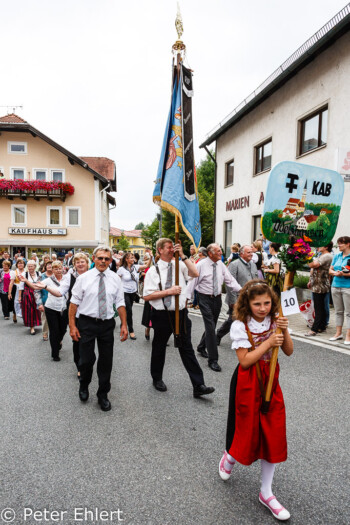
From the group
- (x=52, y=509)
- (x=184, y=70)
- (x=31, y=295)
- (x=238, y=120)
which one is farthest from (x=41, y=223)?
(x=52, y=509)

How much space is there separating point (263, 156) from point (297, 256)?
12528 mm

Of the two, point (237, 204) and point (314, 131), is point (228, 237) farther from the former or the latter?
point (314, 131)

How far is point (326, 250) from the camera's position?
700 cm

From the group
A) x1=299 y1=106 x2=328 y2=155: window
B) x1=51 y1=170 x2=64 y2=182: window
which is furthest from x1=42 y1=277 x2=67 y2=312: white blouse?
x1=51 y1=170 x2=64 y2=182: window

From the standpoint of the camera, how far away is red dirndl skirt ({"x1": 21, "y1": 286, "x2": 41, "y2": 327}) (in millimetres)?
7887

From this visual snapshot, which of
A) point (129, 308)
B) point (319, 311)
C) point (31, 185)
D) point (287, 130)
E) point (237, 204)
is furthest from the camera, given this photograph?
point (31, 185)

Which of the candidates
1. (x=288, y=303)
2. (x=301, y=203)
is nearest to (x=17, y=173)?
(x=301, y=203)

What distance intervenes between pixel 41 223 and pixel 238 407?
28911 mm

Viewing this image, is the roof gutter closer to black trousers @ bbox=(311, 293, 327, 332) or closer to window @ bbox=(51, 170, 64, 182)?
black trousers @ bbox=(311, 293, 327, 332)

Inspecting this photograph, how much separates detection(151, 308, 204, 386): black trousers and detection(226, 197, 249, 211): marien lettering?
12.0 meters

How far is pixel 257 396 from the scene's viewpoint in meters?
2.30

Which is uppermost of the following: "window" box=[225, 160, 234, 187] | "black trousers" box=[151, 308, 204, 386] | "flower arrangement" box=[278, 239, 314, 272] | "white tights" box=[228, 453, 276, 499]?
"window" box=[225, 160, 234, 187]

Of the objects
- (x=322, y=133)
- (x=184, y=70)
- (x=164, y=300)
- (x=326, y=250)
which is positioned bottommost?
(x=164, y=300)

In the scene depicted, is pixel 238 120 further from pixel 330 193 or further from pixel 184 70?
pixel 330 193
